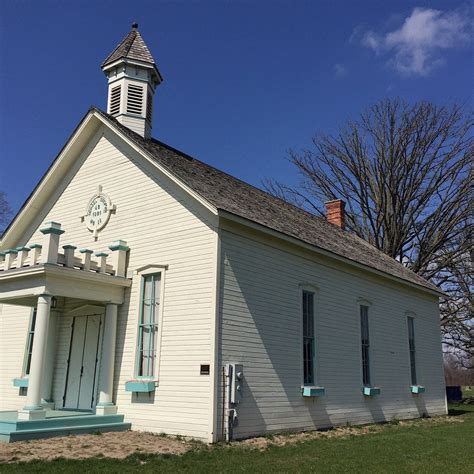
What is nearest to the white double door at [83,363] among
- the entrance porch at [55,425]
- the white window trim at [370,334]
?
the entrance porch at [55,425]

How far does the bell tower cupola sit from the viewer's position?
17.1 metres

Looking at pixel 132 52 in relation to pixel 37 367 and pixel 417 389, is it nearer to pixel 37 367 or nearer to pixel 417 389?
pixel 37 367

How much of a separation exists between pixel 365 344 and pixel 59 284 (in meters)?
10.1

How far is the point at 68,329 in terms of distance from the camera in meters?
14.9

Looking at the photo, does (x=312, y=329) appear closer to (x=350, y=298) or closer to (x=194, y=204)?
(x=350, y=298)

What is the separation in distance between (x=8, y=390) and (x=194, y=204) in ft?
25.8

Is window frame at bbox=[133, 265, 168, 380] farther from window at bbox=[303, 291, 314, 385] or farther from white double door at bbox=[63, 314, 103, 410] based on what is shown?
window at bbox=[303, 291, 314, 385]

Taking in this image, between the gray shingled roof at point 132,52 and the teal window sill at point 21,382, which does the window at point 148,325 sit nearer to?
the teal window sill at point 21,382

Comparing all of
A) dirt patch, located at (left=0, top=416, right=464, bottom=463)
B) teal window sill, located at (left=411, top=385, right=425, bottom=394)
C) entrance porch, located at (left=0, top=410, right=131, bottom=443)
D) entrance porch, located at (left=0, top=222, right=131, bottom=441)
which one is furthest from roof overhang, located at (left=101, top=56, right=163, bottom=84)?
teal window sill, located at (left=411, top=385, right=425, bottom=394)

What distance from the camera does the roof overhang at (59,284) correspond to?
12.0m

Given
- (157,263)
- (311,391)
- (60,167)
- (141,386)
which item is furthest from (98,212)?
(311,391)

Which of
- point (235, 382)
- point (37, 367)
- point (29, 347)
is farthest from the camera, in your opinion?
point (29, 347)

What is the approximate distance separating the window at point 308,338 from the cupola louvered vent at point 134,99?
25.1 ft

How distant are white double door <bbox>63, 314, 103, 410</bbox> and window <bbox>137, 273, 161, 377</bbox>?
1.63 meters
